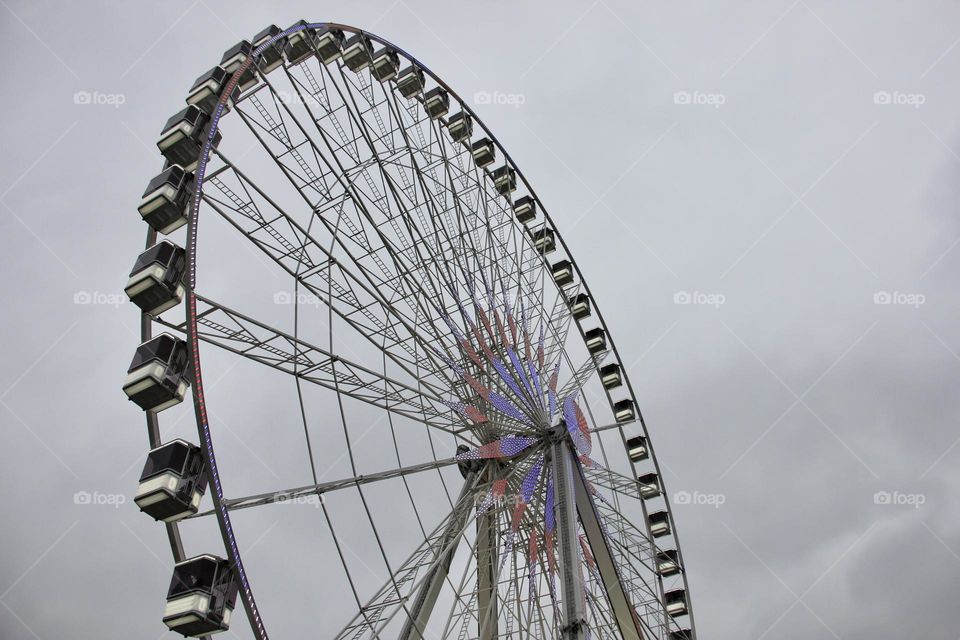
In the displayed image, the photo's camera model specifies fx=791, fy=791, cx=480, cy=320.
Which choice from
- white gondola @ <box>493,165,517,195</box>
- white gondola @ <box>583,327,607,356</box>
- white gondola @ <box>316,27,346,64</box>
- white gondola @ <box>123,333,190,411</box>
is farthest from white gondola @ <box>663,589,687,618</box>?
white gondola @ <box>316,27,346,64</box>

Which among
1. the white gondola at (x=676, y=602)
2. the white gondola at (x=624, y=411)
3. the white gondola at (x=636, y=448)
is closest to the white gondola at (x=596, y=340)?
the white gondola at (x=624, y=411)

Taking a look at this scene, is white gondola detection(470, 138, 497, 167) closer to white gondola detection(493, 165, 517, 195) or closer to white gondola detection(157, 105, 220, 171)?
white gondola detection(493, 165, 517, 195)

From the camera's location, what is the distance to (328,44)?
17.4m

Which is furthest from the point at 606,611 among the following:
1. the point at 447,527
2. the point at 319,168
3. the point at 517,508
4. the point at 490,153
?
the point at 490,153

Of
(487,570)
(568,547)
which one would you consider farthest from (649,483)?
(568,547)

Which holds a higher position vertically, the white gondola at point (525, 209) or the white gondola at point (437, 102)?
the white gondola at point (437, 102)

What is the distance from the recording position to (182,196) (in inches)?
Answer: 484

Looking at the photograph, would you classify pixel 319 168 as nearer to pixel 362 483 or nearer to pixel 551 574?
pixel 362 483

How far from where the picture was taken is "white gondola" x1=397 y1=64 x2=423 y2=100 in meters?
19.9

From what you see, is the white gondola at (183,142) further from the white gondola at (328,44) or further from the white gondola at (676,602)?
the white gondola at (676,602)

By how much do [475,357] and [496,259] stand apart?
3.55 m

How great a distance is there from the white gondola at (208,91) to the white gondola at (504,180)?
30.9 ft

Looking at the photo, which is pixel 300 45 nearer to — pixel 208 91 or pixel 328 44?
pixel 328 44

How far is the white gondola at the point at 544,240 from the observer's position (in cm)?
2250
